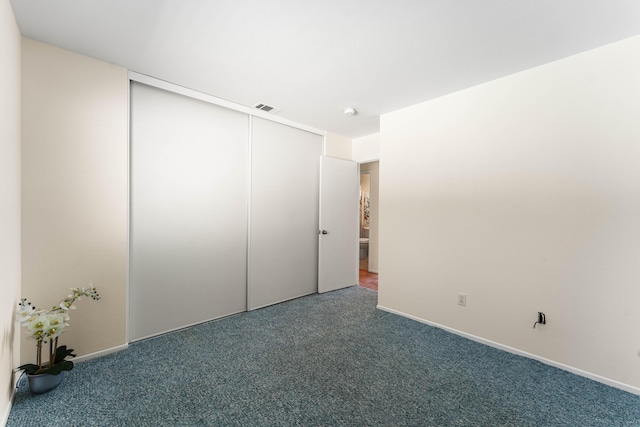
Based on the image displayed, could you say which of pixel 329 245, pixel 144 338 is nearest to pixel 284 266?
pixel 329 245

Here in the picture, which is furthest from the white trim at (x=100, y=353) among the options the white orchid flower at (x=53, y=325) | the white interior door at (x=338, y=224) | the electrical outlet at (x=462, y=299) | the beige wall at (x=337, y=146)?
the beige wall at (x=337, y=146)

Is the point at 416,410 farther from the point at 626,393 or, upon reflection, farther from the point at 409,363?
the point at 626,393

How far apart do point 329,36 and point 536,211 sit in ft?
7.06

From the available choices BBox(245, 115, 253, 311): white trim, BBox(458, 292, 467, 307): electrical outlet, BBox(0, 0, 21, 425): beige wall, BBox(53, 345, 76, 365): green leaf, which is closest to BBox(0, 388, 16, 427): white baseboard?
BBox(0, 0, 21, 425): beige wall

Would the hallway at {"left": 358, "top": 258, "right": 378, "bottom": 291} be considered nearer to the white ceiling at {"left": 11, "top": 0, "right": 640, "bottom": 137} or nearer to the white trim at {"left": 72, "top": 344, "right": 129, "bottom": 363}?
the white ceiling at {"left": 11, "top": 0, "right": 640, "bottom": 137}

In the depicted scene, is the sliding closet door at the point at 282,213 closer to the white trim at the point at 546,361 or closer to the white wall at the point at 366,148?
the white wall at the point at 366,148

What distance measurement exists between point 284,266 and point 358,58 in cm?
255

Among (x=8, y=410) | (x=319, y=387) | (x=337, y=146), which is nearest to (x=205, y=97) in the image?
(x=337, y=146)

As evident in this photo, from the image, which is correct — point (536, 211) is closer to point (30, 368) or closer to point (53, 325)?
point (53, 325)

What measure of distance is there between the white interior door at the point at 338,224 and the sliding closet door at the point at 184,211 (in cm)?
118

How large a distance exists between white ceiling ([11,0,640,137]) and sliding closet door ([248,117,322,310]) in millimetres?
944

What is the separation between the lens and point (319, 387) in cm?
187

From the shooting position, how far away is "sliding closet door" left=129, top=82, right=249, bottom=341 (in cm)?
250

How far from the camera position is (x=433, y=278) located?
2.90 m
